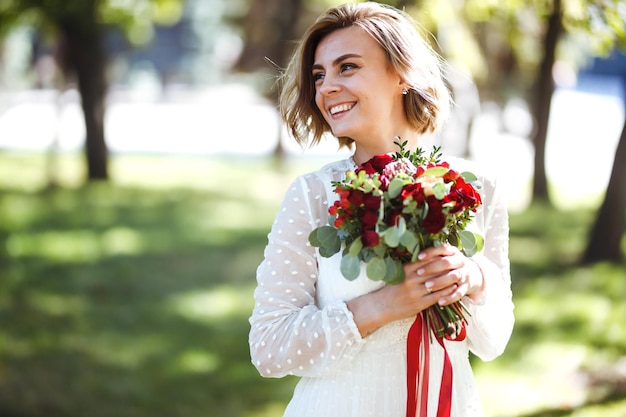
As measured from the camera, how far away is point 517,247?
37.6 ft

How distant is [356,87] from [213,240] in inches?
413

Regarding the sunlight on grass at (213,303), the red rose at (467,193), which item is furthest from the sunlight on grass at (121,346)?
the red rose at (467,193)

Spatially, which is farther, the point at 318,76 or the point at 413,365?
the point at 318,76

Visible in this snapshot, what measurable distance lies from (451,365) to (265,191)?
1561 cm

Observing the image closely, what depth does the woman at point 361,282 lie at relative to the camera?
2350 mm

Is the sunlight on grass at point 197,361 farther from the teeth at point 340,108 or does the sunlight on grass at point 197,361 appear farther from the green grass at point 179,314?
the teeth at point 340,108

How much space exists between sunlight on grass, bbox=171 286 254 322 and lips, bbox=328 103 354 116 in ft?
21.1

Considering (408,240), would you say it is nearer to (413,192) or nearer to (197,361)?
(413,192)

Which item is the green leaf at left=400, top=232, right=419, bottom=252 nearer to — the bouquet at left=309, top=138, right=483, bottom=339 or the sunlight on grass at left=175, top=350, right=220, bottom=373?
the bouquet at left=309, top=138, right=483, bottom=339

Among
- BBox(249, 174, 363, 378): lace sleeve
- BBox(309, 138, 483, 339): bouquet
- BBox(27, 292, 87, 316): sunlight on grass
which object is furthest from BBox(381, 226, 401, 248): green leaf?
BBox(27, 292, 87, 316): sunlight on grass

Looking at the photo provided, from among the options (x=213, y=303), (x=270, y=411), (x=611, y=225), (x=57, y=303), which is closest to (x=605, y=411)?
(x=270, y=411)

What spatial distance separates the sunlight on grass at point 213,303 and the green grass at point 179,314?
0.03 m

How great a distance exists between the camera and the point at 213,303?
940cm

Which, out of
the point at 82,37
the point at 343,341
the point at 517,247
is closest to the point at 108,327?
the point at 517,247
